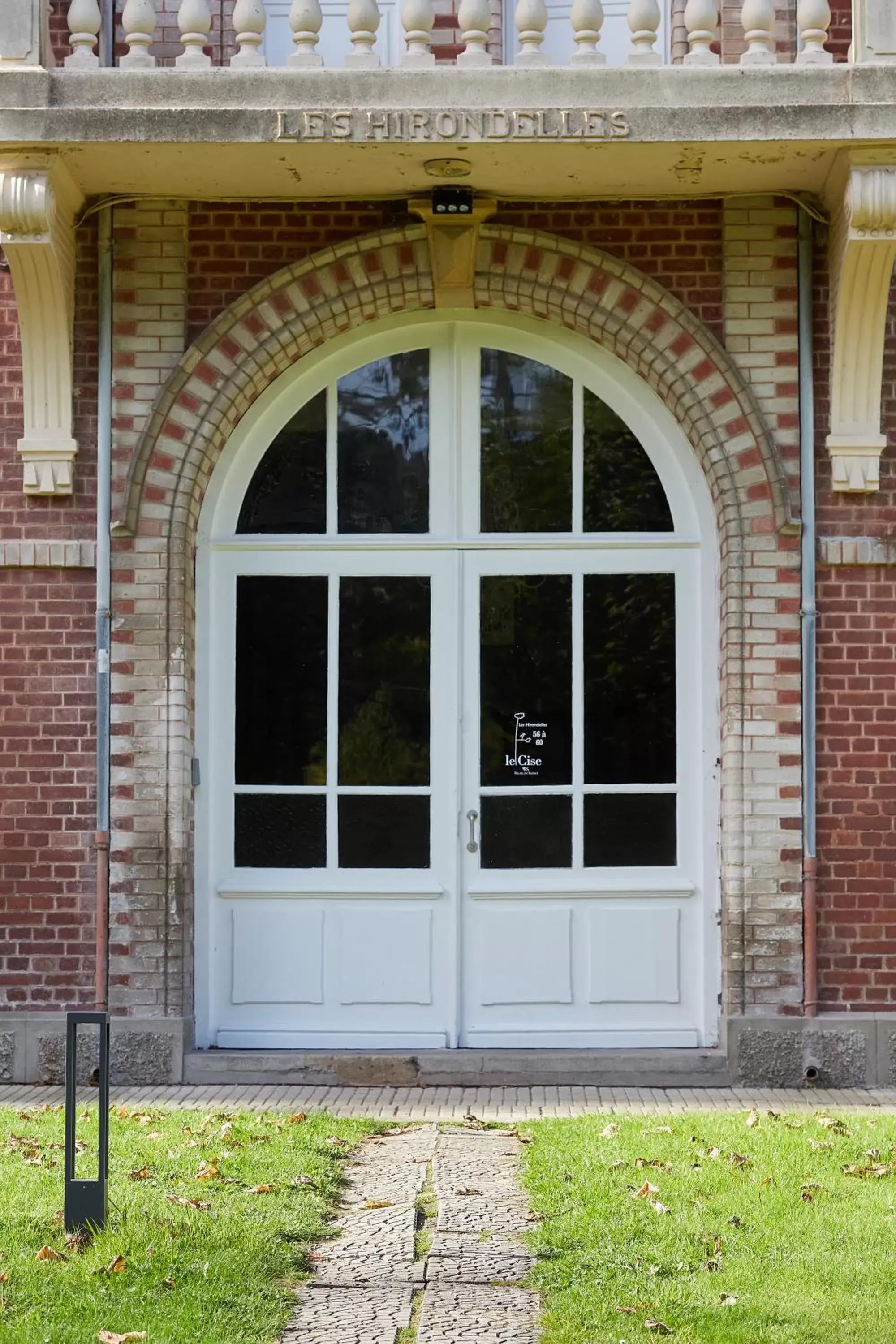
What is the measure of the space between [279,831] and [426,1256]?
340cm

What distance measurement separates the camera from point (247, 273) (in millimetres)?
7957

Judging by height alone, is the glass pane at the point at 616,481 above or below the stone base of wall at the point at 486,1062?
above

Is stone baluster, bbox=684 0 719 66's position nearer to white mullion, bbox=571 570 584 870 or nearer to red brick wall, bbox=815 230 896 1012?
red brick wall, bbox=815 230 896 1012

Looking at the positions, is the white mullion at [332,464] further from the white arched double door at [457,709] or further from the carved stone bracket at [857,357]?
the carved stone bracket at [857,357]

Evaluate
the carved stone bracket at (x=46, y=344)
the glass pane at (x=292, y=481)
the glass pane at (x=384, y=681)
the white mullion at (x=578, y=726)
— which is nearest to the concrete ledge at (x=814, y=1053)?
the white mullion at (x=578, y=726)

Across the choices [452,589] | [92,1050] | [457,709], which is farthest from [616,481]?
[92,1050]

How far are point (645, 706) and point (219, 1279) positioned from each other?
416 centimetres

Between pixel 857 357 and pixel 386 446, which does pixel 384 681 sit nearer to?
pixel 386 446

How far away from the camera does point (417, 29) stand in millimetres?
7387

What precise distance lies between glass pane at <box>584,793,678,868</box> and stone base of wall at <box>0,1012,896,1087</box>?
911 mm

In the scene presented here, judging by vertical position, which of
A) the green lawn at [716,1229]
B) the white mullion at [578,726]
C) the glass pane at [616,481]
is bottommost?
the green lawn at [716,1229]

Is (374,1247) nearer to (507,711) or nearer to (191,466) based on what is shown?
(507,711)

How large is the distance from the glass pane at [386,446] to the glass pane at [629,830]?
1681 mm

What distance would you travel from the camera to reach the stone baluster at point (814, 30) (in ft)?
24.0
